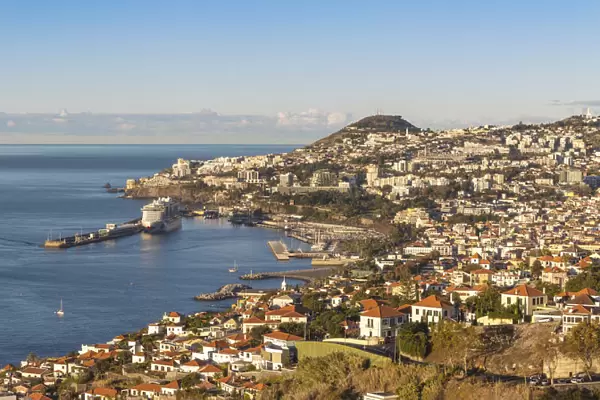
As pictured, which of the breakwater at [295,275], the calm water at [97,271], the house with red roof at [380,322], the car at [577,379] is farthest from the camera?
the breakwater at [295,275]

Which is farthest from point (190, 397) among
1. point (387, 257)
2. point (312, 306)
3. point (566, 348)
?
point (387, 257)

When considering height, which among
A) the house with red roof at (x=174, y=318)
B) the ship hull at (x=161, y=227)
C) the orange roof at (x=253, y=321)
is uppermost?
the orange roof at (x=253, y=321)

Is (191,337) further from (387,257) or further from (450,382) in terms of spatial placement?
(387,257)

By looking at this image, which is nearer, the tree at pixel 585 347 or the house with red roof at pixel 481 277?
the tree at pixel 585 347

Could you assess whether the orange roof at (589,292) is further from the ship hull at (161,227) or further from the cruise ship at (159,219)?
the cruise ship at (159,219)

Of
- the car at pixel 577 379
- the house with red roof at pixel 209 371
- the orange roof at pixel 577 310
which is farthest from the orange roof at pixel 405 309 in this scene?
the car at pixel 577 379

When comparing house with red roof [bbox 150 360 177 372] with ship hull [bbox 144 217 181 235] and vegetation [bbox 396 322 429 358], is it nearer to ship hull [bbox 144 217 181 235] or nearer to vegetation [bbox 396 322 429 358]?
vegetation [bbox 396 322 429 358]
